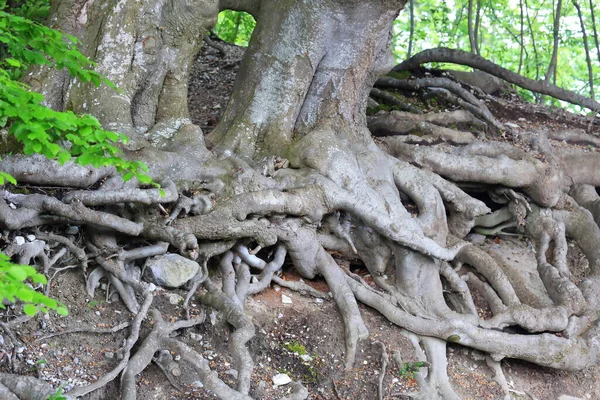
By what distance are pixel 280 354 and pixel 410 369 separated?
0.99 m

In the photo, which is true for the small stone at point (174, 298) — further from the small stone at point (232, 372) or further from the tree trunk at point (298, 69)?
the tree trunk at point (298, 69)

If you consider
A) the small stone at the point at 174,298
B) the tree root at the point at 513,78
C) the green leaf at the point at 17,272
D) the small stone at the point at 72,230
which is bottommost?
the small stone at the point at 174,298

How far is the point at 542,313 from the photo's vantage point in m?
6.23

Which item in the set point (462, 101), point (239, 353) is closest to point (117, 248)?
point (239, 353)

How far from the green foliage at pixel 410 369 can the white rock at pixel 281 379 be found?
916 mm

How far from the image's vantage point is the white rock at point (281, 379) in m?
5.03

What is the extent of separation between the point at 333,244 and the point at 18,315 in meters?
2.66

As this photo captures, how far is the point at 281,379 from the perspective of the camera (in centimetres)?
506

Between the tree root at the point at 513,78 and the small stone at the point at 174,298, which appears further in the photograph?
the tree root at the point at 513,78

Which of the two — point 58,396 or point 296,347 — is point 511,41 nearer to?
point 296,347

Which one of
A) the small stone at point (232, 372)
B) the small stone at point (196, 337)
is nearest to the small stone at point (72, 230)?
the small stone at point (196, 337)

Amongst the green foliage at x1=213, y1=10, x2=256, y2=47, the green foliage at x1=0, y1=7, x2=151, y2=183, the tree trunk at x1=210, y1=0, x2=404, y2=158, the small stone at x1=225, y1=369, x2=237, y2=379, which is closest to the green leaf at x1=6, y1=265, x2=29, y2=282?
the green foliage at x1=0, y1=7, x2=151, y2=183

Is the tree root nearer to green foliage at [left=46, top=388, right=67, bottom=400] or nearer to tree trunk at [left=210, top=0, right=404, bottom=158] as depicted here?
tree trunk at [left=210, top=0, right=404, bottom=158]

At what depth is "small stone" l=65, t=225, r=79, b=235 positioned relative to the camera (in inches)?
203
